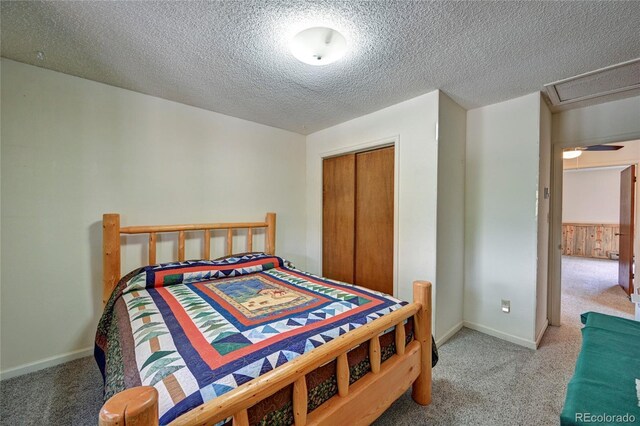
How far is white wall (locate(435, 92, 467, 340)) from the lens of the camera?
2297 mm

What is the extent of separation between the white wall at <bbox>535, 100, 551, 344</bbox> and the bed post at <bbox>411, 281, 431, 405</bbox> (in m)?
1.46

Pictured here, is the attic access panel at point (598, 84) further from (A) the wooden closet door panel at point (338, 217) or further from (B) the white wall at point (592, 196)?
(B) the white wall at point (592, 196)

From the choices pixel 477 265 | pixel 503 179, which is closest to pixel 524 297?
pixel 477 265

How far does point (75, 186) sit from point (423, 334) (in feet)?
9.01

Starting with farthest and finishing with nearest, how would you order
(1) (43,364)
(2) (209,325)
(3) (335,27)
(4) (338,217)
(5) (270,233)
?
(4) (338,217)
(5) (270,233)
(1) (43,364)
(3) (335,27)
(2) (209,325)

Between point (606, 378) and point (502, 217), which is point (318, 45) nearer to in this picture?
point (606, 378)

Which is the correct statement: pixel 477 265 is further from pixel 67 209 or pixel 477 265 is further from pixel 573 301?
pixel 67 209

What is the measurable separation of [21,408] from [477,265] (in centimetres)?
359

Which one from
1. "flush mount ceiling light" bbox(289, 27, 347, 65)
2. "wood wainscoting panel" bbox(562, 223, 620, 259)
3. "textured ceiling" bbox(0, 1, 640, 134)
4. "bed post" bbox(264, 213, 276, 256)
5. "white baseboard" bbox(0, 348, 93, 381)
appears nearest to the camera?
"textured ceiling" bbox(0, 1, 640, 134)

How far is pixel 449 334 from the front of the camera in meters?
2.43

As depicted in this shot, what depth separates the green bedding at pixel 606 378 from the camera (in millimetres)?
836

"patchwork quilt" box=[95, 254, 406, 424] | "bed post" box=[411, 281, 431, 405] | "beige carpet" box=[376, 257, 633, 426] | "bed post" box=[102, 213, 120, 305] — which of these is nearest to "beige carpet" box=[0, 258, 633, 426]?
"beige carpet" box=[376, 257, 633, 426]

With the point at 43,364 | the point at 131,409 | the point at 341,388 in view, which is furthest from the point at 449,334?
the point at 43,364

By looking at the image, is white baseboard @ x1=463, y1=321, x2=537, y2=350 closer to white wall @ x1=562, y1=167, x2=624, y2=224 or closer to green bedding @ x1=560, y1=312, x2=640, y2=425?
green bedding @ x1=560, y1=312, x2=640, y2=425
